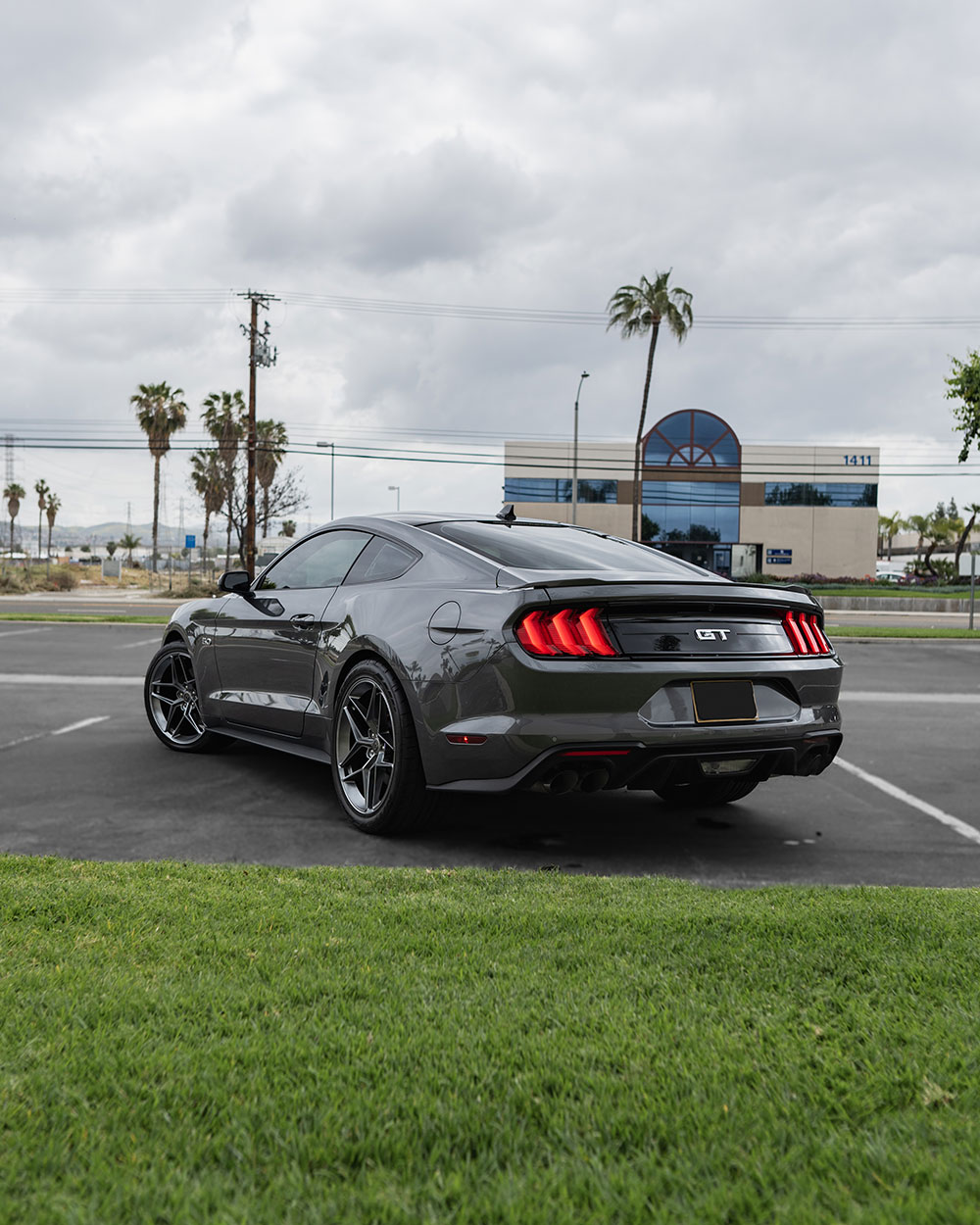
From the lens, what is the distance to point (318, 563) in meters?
6.19

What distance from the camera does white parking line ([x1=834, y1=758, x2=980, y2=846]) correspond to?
5.34m

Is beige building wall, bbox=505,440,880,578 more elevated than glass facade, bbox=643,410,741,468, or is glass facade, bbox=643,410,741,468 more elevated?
glass facade, bbox=643,410,741,468

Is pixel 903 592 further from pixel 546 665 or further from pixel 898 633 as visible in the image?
pixel 546 665

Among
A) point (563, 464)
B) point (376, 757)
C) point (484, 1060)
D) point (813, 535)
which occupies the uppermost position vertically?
point (563, 464)

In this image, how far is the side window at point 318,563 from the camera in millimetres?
5910

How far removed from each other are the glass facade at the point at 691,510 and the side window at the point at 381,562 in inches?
2164

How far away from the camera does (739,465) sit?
5997 centimetres

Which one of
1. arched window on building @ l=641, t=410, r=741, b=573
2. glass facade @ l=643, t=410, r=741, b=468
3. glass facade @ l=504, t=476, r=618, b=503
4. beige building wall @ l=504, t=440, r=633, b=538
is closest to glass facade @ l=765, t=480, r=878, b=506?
arched window on building @ l=641, t=410, r=741, b=573

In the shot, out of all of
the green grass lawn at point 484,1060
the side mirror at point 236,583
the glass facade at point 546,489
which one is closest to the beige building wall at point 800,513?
the glass facade at point 546,489

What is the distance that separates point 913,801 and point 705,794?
46.5 inches

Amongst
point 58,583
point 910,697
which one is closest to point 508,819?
point 910,697

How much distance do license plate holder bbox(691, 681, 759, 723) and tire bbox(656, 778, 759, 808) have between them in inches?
50.0

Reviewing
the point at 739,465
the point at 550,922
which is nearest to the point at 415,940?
the point at 550,922

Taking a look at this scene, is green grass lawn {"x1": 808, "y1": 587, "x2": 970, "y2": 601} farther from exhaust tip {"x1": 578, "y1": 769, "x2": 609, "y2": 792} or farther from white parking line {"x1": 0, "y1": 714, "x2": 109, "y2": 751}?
exhaust tip {"x1": 578, "y1": 769, "x2": 609, "y2": 792}
